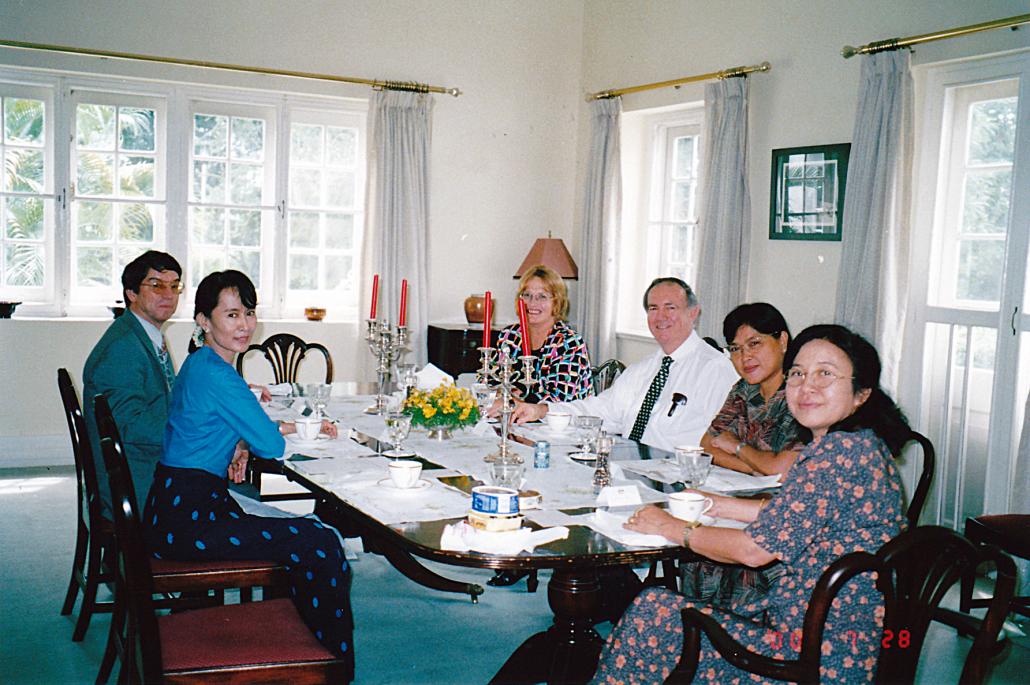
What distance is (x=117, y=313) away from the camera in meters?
5.80

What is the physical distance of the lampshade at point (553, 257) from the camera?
6.51 metres

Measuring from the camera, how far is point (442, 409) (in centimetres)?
321

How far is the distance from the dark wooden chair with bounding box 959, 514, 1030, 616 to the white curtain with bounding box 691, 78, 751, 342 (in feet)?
6.53

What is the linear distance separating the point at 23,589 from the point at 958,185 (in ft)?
14.0

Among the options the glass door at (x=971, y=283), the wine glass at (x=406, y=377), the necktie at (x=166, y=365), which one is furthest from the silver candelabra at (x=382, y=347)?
the glass door at (x=971, y=283)

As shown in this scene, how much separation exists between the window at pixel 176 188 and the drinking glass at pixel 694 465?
14.3 ft

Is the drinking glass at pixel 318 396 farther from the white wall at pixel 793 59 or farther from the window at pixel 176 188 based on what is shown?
the window at pixel 176 188

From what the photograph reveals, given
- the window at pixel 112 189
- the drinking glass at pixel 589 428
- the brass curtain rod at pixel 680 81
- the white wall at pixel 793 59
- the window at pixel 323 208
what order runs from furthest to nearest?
the window at pixel 323 208, the window at pixel 112 189, the brass curtain rod at pixel 680 81, the white wall at pixel 793 59, the drinking glass at pixel 589 428

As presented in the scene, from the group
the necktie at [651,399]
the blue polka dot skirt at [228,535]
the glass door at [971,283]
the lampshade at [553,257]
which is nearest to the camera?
the blue polka dot skirt at [228,535]

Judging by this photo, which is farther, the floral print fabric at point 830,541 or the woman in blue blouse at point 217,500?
the woman in blue blouse at point 217,500

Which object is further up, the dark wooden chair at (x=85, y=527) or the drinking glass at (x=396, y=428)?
the drinking glass at (x=396, y=428)

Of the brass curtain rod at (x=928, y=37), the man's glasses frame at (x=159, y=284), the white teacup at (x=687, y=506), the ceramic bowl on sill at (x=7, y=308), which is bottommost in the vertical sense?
the white teacup at (x=687, y=506)

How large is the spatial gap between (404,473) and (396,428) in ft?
1.36

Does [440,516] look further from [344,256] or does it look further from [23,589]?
[344,256]
